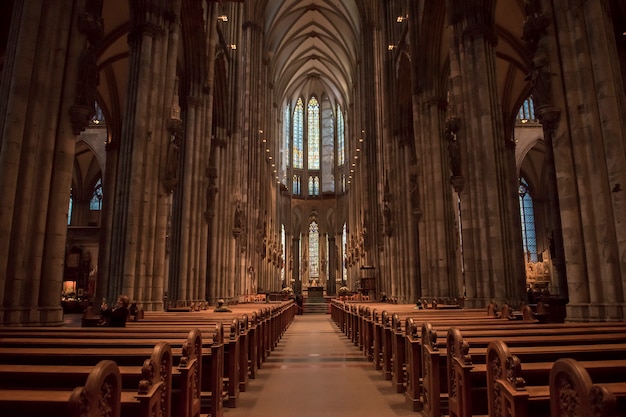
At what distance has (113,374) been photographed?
2.79 meters

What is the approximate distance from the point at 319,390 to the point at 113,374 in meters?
5.22

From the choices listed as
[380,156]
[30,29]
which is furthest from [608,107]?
[380,156]

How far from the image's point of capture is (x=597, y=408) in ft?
7.39

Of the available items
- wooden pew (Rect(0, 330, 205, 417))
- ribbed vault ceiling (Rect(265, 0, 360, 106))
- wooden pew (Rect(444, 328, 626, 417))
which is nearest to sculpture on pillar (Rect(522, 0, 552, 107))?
wooden pew (Rect(444, 328, 626, 417))

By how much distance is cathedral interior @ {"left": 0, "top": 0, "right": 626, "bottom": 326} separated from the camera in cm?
795

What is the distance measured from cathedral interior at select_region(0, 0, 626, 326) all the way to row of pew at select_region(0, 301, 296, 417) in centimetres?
357

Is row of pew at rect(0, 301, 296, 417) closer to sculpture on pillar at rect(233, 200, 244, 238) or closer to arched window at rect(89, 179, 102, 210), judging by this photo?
sculpture on pillar at rect(233, 200, 244, 238)

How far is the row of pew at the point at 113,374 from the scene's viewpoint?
2.81 metres

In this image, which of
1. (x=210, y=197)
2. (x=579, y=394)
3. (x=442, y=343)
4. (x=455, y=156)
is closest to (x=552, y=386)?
(x=579, y=394)

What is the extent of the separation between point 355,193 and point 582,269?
1453 inches

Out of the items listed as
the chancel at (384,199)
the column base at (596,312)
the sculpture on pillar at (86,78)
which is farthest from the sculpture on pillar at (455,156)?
the sculpture on pillar at (86,78)

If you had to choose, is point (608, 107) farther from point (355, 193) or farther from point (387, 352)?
point (355, 193)

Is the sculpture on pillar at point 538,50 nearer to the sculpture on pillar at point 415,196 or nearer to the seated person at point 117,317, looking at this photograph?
the seated person at point 117,317

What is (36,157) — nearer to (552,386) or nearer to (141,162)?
(141,162)
